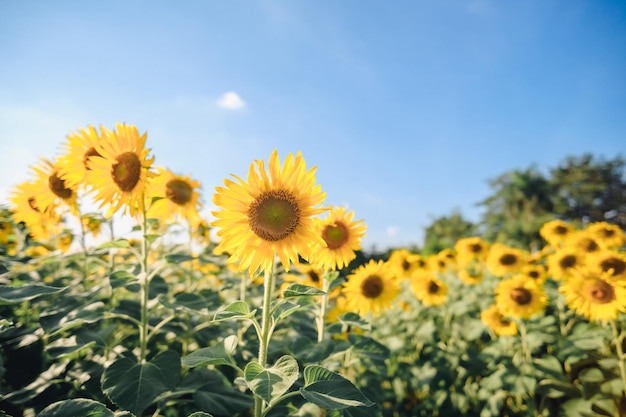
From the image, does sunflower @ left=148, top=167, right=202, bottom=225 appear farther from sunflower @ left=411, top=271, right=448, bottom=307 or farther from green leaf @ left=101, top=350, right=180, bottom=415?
sunflower @ left=411, top=271, right=448, bottom=307

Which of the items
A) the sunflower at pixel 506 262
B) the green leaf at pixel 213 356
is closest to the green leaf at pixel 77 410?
the green leaf at pixel 213 356

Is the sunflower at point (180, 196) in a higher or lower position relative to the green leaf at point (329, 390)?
higher

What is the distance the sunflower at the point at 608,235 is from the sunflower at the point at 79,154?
20.1ft

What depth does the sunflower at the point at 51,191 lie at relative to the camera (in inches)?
99.7

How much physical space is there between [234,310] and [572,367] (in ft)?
12.4

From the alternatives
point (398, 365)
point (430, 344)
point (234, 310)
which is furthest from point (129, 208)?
point (430, 344)

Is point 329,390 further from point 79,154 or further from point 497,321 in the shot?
point 497,321

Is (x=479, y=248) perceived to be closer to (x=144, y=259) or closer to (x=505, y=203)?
(x=144, y=259)

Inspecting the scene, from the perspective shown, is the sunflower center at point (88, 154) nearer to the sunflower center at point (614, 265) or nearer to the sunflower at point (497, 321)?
the sunflower at point (497, 321)

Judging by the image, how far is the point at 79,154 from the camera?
2199 mm

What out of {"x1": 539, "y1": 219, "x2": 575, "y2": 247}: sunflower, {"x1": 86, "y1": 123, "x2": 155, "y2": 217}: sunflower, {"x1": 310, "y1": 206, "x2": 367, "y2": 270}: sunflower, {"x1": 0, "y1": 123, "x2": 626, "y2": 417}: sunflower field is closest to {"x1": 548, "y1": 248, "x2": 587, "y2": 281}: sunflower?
{"x1": 0, "y1": 123, "x2": 626, "y2": 417}: sunflower field

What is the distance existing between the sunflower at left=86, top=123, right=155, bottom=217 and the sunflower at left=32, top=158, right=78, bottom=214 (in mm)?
705

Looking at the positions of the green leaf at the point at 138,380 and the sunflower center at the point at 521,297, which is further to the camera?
the sunflower center at the point at 521,297

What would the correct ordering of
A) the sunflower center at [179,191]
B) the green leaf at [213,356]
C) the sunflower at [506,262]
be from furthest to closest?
the sunflower at [506,262], the sunflower center at [179,191], the green leaf at [213,356]
